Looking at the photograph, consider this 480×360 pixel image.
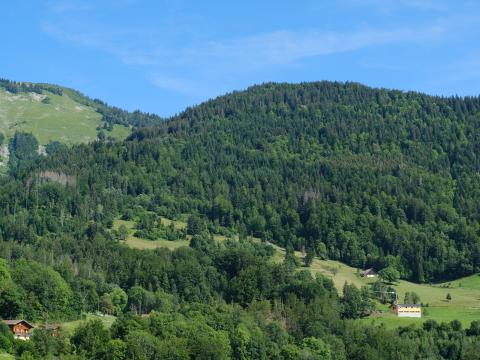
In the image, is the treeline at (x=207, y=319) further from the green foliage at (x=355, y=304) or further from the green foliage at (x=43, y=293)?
the green foliage at (x=355, y=304)

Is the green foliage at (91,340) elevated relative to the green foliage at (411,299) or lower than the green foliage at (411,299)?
lower

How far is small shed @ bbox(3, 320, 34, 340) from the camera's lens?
13475cm

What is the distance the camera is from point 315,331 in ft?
522

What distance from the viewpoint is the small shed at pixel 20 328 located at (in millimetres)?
134750

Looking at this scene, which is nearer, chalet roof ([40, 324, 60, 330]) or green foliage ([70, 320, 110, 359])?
green foliage ([70, 320, 110, 359])

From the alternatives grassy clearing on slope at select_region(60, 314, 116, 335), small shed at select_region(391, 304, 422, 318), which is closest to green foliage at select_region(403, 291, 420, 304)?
small shed at select_region(391, 304, 422, 318)

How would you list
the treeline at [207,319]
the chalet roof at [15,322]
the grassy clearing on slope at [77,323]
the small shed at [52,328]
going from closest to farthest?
the treeline at [207,319] → the small shed at [52,328] → the chalet roof at [15,322] → the grassy clearing on slope at [77,323]

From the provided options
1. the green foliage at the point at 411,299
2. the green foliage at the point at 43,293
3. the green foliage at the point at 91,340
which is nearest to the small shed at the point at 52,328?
the green foliage at the point at 91,340

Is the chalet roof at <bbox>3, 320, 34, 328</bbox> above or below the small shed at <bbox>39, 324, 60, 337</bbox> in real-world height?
above

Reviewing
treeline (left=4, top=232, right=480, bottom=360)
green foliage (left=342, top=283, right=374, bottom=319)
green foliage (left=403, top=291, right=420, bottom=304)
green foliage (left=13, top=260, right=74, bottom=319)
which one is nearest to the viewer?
treeline (left=4, top=232, right=480, bottom=360)

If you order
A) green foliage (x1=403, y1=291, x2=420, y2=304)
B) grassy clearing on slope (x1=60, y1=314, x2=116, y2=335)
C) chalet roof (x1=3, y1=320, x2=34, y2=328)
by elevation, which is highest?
green foliage (x1=403, y1=291, x2=420, y2=304)

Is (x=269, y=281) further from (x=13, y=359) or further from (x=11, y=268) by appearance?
(x=13, y=359)

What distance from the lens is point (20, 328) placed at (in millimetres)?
136500

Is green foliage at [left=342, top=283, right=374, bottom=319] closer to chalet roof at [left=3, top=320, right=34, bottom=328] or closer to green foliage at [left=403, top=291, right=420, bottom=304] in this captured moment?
green foliage at [left=403, top=291, right=420, bottom=304]
